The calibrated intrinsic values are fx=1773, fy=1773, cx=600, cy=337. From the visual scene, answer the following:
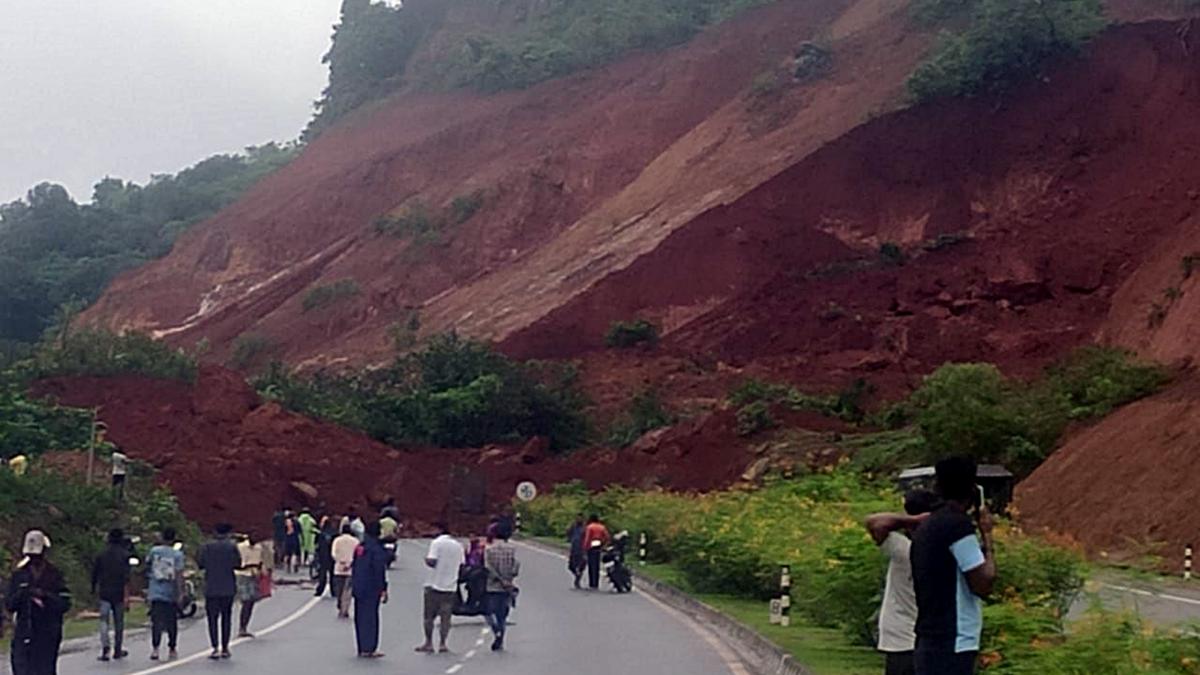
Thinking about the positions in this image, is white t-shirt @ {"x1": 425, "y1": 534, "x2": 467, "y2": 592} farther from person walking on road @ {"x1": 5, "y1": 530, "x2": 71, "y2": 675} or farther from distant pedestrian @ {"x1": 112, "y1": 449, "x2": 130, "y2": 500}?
distant pedestrian @ {"x1": 112, "y1": 449, "x2": 130, "y2": 500}

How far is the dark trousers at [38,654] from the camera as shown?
536 inches

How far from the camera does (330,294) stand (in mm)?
88562

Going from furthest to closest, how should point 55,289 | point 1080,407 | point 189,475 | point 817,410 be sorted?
point 55,289, point 817,410, point 189,475, point 1080,407

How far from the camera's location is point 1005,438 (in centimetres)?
4231

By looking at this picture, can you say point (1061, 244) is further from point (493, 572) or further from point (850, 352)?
point (493, 572)

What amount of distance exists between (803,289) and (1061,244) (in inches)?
415

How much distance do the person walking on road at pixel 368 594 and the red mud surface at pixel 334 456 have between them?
3093 cm

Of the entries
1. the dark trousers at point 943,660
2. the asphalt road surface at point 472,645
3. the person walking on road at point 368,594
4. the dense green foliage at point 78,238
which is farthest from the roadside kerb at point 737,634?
the dense green foliage at point 78,238

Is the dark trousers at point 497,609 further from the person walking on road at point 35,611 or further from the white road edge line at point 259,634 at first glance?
the person walking on road at point 35,611

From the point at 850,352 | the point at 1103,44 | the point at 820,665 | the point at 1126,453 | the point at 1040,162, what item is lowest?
the point at 820,665

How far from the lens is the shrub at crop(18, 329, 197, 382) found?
59500 mm

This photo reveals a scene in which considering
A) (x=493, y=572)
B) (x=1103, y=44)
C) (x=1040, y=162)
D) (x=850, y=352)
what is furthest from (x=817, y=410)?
(x=493, y=572)

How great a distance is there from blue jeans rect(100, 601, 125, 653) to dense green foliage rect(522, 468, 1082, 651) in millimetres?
7484

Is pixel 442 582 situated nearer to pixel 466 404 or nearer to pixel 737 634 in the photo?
pixel 737 634
